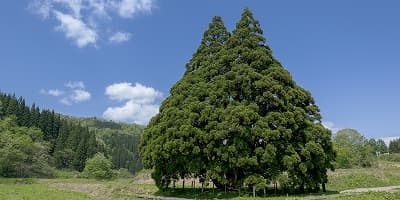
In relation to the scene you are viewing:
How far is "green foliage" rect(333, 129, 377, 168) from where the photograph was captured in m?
60.7

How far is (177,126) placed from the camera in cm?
2798

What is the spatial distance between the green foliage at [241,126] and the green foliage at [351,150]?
3302 cm

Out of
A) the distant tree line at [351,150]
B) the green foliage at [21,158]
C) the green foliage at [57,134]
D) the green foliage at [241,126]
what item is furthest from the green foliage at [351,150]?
the green foliage at [57,134]

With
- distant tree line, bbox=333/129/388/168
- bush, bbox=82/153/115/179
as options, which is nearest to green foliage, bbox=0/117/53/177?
bush, bbox=82/153/115/179

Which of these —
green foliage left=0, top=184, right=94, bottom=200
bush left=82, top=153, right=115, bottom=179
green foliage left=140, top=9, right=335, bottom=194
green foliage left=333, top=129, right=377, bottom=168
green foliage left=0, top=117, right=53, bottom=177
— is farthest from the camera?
bush left=82, top=153, right=115, bottom=179

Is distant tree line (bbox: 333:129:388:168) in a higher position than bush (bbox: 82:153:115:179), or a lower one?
higher

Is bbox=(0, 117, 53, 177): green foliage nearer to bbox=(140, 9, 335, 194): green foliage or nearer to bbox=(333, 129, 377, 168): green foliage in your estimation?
bbox=(140, 9, 335, 194): green foliage

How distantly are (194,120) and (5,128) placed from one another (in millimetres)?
67326

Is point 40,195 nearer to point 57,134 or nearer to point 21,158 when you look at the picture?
point 21,158

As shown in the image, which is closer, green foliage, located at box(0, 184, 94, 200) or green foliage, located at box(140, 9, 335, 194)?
green foliage, located at box(140, 9, 335, 194)

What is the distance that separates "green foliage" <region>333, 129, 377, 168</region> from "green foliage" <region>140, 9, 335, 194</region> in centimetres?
3302

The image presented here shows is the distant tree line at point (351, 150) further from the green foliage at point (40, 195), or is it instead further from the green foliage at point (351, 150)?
the green foliage at point (40, 195)

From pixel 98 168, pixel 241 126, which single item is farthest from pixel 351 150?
pixel 98 168

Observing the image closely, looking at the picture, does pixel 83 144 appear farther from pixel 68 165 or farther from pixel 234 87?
pixel 234 87
